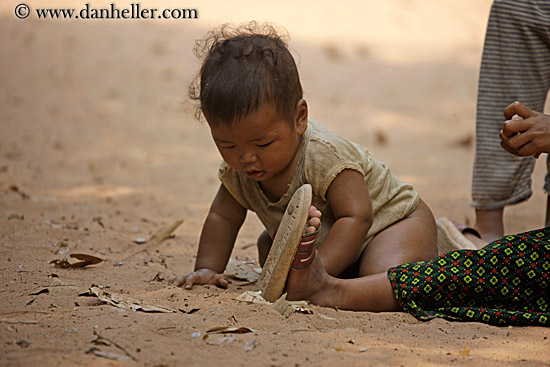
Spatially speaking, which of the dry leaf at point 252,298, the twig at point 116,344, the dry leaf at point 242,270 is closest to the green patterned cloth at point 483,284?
the dry leaf at point 252,298

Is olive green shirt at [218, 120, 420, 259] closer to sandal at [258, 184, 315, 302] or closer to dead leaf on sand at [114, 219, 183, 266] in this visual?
sandal at [258, 184, 315, 302]

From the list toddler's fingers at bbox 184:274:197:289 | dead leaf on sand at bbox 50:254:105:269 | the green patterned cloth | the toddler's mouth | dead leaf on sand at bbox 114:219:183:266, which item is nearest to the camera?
the green patterned cloth

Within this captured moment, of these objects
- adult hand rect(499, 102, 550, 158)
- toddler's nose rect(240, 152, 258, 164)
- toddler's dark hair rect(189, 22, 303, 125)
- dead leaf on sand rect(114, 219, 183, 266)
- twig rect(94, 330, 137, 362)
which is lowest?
dead leaf on sand rect(114, 219, 183, 266)

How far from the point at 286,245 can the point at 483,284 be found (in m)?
0.74

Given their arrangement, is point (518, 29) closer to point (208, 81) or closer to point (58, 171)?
point (208, 81)

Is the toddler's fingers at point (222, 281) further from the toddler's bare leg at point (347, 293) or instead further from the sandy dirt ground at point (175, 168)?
the toddler's bare leg at point (347, 293)

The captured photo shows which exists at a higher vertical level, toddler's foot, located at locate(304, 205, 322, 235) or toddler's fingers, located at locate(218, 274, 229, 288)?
toddler's foot, located at locate(304, 205, 322, 235)

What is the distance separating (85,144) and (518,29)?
3994 mm

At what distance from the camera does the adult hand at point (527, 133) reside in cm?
248

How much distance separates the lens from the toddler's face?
8.21 ft

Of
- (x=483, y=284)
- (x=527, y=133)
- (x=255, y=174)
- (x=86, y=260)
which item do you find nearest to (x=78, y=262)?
(x=86, y=260)

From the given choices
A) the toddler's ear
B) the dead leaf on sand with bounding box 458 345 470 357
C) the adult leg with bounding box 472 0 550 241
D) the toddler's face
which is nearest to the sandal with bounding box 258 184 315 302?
the toddler's face

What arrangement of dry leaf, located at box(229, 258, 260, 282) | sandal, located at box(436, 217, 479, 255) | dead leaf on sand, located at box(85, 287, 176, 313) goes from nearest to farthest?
1. dead leaf on sand, located at box(85, 287, 176, 313)
2. dry leaf, located at box(229, 258, 260, 282)
3. sandal, located at box(436, 217, 479, 255)

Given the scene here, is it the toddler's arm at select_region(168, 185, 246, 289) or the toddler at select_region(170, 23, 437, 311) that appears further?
the toddler's arm at select_region(168, 185, 246, 289)
